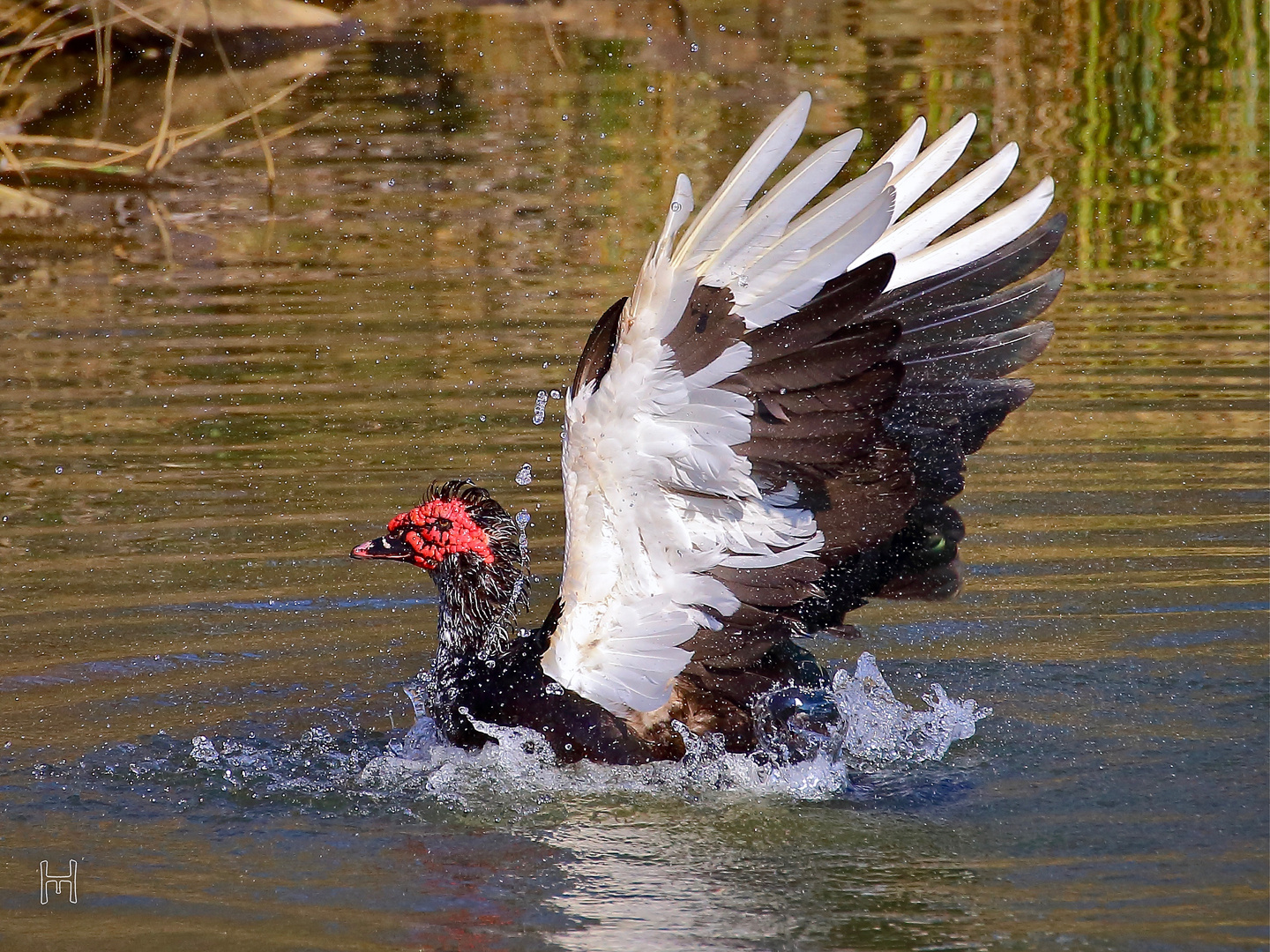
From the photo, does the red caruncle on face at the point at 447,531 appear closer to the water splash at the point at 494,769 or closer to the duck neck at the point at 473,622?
the duck neck at the point at 473,622

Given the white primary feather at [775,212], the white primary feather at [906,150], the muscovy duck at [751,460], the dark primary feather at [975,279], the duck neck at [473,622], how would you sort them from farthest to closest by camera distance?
1. the dark primary feather at [975,279]
2. the duck neck at [473,622]
3. the white primary feather at [906,150]
4. the muscovy duck at [751,460]
5. the white primary feather at [775,212]

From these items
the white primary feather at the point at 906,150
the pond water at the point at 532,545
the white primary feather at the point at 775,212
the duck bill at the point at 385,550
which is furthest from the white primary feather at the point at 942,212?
the duck bill at the point at 385,550

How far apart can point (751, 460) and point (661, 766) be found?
93 centimetres

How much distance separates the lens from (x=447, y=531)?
4836 mm

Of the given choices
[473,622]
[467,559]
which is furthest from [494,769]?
[467,559]

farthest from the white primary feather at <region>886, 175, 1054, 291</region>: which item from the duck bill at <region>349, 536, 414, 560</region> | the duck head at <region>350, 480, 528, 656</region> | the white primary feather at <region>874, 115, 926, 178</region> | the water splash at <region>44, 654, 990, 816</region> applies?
the duck bill at <region>349, 536, 414, 560</region>

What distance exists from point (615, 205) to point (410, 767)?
7459 millimetres

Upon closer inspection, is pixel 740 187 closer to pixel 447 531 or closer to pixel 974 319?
pixel 974 319

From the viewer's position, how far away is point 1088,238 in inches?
417

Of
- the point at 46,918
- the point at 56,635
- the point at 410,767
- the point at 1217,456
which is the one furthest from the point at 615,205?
the point at 46,918

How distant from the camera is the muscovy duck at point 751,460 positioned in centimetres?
396

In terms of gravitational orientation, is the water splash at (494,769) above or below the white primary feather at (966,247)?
below

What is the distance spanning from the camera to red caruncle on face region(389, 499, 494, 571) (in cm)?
482

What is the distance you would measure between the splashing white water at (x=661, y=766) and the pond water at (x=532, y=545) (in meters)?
0.02
